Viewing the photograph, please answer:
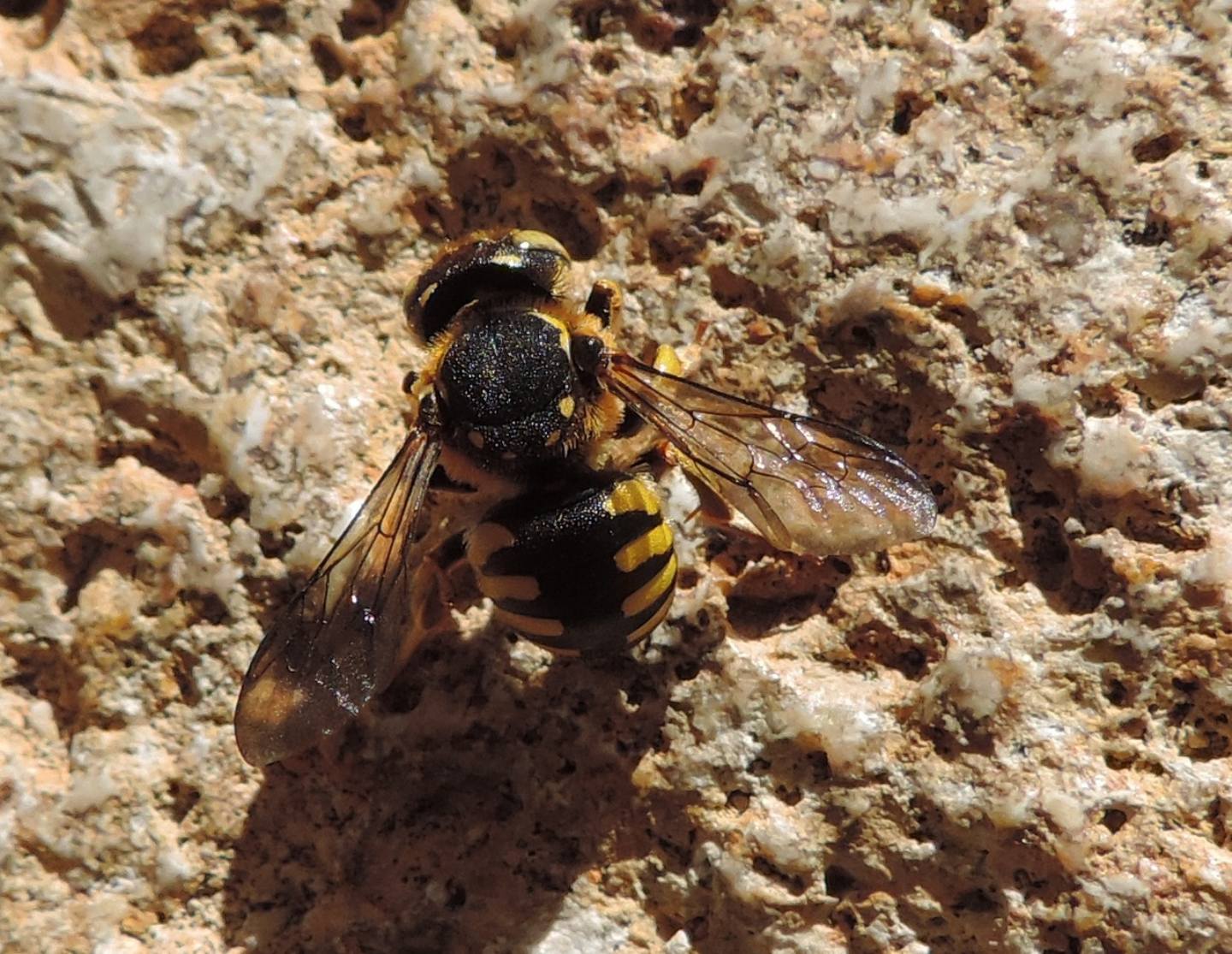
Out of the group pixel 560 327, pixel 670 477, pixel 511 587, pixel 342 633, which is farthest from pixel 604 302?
pixel 342 633

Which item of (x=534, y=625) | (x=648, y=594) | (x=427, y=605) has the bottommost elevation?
(x=427, y=605)

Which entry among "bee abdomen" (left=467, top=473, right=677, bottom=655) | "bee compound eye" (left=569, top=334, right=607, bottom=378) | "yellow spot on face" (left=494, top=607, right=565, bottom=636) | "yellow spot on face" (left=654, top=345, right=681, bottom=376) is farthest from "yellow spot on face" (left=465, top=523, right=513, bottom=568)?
"yellow spot on face" (left=654, top=345, right=681, bottom=376)

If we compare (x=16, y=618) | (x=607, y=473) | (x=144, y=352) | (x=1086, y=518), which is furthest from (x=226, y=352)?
(x=1086, y=518)

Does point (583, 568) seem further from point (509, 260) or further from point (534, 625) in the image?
point (509, 260)

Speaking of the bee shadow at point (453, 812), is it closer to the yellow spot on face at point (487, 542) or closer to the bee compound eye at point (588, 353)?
the yellow spot on face at point (487, 542)

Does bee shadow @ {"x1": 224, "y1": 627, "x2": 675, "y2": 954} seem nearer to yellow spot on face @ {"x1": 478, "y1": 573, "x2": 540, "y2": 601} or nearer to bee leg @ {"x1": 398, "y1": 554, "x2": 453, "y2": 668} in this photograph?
bee leg @ {"x1": 398, "y1": 554, "x2": 453, "y2": 668}

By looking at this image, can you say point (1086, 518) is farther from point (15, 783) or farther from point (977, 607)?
point (15, 783)

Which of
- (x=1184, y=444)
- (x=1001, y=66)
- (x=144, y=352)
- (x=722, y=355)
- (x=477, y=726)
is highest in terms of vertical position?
(x=1001, y=66)
